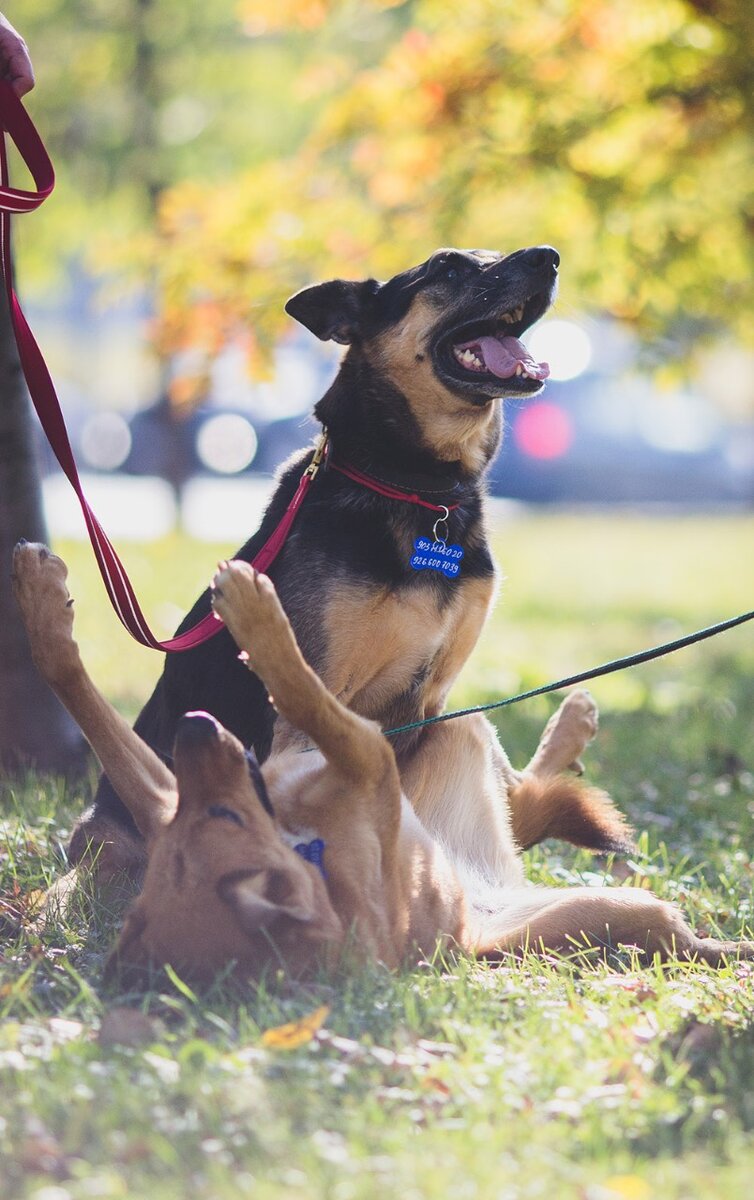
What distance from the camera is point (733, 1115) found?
2.77 meters

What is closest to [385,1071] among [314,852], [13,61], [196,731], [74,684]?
[314,852]

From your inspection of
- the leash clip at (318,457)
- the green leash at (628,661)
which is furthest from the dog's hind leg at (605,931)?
the leash clip at (318,457)

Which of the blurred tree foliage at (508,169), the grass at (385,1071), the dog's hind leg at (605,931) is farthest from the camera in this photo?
the blurred tree foliage at (508,169)

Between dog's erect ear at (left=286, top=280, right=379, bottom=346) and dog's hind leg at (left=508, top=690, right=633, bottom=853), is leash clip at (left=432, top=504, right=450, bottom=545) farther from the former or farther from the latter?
dog's hind leg at (left=508, top=690, right=633, bottom=853)

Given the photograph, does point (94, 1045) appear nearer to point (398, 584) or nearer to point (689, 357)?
point (398, 584)

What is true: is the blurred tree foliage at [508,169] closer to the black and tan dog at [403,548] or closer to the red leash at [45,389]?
the black and tan dog at [403,548]

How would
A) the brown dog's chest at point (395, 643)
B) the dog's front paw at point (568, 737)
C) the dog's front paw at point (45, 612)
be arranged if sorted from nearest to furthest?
the dog's front paw at point (45, 612), the brown dog's chest at point (395, 643), the dog's front paw at point (568, 737)

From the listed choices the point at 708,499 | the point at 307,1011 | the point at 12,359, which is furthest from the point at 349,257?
the point at 708,499

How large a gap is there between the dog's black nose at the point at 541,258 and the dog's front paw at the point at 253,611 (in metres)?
1.76

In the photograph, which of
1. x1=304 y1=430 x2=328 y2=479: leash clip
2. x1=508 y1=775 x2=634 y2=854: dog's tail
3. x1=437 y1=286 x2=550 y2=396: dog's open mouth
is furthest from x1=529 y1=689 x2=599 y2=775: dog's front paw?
x1=304 y1=430 x2=328 y2=479: leash clip

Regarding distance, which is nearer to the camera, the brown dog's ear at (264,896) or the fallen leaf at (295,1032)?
the fallen leaf at (295,1032)

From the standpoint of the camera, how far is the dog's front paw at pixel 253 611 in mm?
3404

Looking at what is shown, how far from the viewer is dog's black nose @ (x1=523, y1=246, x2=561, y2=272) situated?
457cm

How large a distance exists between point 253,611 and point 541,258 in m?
1.85
